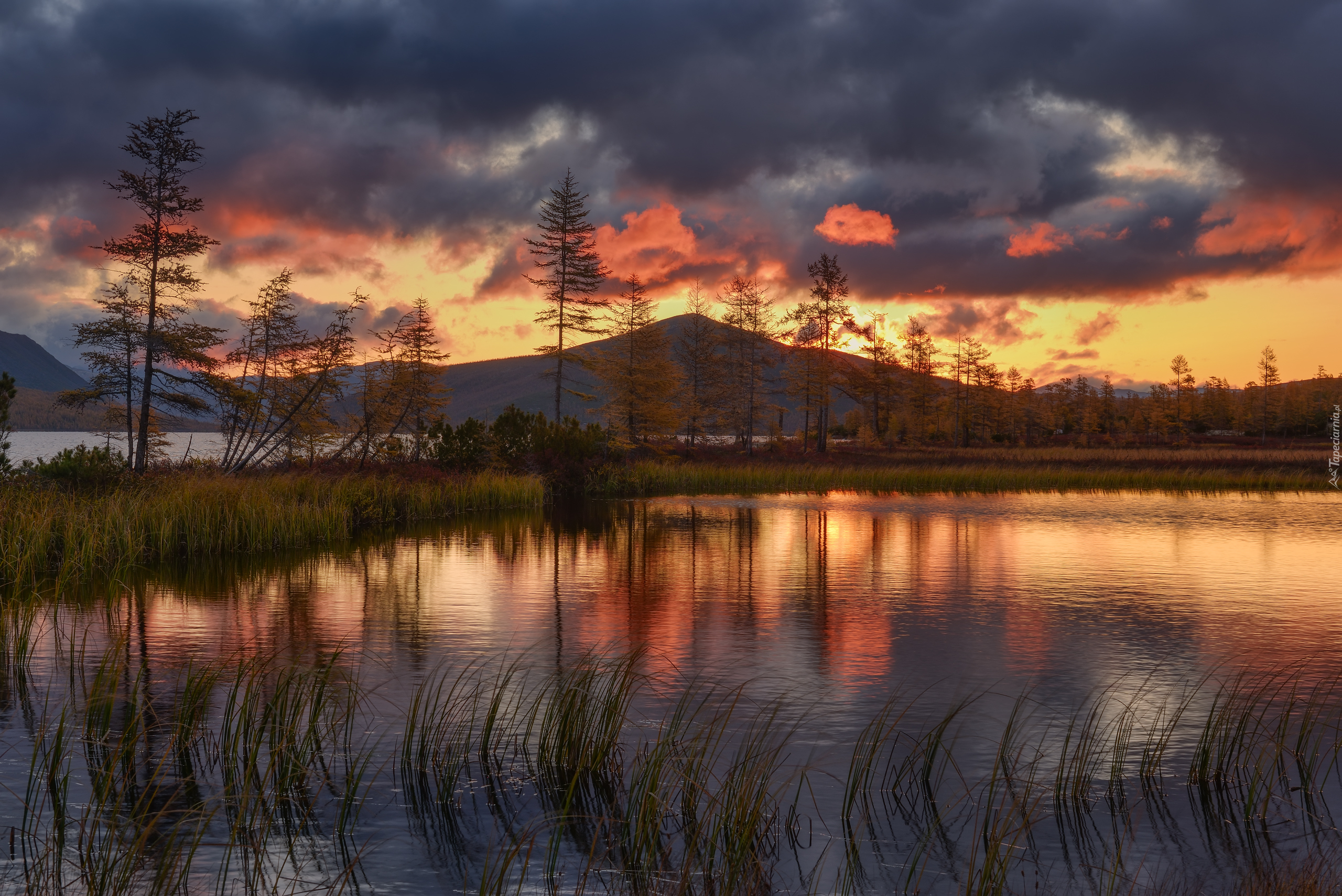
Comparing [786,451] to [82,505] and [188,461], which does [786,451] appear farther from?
[82,505]

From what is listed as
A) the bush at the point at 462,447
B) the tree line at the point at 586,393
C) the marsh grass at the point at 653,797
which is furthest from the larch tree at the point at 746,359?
the marsh grass at the point at 653,797

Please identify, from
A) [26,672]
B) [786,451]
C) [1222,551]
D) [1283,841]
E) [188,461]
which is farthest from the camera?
[786,451]

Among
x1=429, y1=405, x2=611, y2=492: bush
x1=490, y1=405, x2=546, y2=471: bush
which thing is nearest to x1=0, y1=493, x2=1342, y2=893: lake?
x1=429, y1=405, x2=611, y2=492: bush

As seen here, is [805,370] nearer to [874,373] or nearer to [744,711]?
[874,373]

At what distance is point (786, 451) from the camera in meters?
68.0

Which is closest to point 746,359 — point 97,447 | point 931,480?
point 931,480

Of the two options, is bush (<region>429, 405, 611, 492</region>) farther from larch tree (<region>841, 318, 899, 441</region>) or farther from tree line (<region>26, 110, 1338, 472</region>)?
larch tree (<region>841, 318, 899, 441</region>)

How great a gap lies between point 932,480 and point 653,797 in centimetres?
4255

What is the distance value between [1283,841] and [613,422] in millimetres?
53284

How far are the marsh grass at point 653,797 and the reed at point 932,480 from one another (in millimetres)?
35150

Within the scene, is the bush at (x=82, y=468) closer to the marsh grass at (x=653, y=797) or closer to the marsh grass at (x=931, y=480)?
the marsh grass at (x=653, y=797)

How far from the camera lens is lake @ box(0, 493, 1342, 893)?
5.40 meters

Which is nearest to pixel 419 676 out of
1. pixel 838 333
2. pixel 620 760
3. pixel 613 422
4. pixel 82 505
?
pixel 620 760

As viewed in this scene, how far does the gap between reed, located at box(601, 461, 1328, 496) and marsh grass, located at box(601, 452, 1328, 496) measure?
0.04 meters
